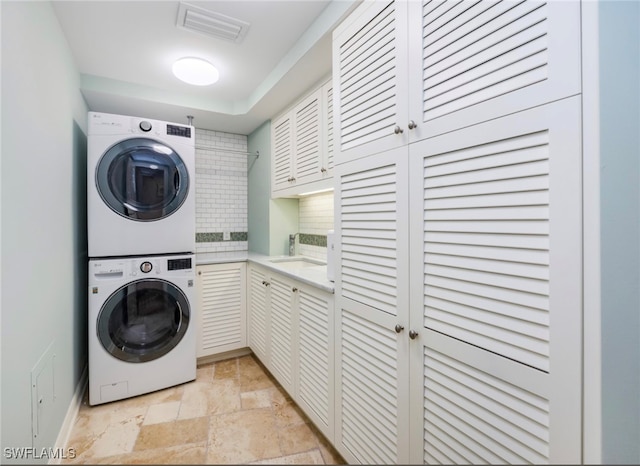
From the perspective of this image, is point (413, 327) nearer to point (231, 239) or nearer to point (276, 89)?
point (276, 89)

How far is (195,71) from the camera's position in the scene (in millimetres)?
2211

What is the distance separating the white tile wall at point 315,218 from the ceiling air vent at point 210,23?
133cm

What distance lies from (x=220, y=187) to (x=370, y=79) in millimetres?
2569

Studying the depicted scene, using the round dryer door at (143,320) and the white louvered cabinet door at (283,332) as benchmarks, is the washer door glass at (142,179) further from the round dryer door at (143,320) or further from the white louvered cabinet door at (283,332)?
the white louvered cabinet door at (283,332)

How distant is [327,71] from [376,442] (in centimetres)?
222

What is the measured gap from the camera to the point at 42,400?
1385mm

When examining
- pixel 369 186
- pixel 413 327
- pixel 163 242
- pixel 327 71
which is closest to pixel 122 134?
pixel 163 242

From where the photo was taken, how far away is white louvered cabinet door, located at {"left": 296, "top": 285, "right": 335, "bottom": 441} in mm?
1623

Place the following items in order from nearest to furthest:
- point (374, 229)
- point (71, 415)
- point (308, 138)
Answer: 1. point (374, 229)
2. point (71, 415)
3. point (308, 138)

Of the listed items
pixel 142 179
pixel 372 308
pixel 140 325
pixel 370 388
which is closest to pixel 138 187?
pixel 142 179

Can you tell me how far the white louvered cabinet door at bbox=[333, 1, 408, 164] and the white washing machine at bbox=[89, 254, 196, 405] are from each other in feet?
5.43

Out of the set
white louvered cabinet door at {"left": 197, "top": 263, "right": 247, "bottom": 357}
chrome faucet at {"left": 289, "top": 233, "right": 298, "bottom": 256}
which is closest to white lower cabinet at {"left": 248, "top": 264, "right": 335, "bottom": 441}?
white louvered cabinet door at {"left": 197, "top": 263, "right": 247, "bottom": 357}

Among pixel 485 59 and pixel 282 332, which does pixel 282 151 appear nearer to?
pixel 282 332

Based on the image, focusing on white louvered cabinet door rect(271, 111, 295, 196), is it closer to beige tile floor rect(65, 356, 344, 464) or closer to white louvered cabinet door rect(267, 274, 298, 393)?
white louvered cabinet door rect(267, 274, 298, 393)
